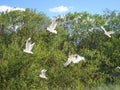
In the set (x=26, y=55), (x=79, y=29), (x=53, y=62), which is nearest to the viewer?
(x=26, y=55)

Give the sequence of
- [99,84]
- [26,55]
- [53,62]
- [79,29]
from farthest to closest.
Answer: [79,29], [99,84], [53,62], [26,55]

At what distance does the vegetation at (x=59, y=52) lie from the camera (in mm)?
19203

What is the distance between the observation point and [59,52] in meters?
21.8

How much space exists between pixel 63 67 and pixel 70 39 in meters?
3.62

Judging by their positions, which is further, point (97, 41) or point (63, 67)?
point (97, 41)

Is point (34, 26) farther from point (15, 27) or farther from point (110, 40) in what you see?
point (110, 40)

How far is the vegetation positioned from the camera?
63.0ft

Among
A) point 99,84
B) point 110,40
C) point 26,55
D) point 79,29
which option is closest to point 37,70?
point 26,55

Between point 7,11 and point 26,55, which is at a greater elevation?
point 7,11

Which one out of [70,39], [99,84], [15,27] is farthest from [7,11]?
[99,84]

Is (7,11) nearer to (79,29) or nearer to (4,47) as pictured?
(4,47)

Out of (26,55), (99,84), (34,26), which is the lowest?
(99,84)

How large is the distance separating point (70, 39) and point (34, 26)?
3.68m

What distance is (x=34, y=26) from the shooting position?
2170cm
